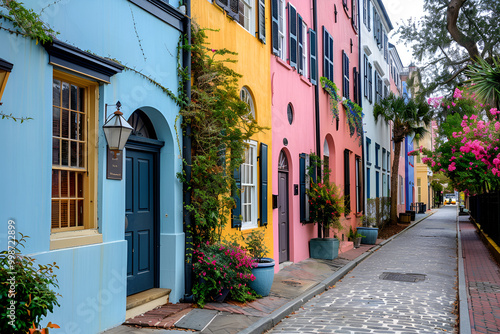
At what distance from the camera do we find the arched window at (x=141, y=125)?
6.92 meters

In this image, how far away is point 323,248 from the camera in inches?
508

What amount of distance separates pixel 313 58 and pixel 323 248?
5.34m

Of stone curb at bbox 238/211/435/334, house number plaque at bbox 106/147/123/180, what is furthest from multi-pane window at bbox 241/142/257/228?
house number plaque at bbox 106/147/123/180

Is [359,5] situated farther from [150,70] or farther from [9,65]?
[9,65]

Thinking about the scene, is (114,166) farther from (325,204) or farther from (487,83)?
(487,83)

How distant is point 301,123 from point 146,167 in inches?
258

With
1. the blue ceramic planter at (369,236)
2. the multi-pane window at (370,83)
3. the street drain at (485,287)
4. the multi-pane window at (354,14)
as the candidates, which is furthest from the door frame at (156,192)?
the multi-pane window at (370,83)

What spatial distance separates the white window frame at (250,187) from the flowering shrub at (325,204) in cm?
340

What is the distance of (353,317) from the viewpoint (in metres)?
7.02

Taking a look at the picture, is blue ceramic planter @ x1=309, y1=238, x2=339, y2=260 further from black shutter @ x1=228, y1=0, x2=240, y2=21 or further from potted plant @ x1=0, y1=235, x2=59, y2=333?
potted plant @ x1=0, y1=235, x2=59, y2=333

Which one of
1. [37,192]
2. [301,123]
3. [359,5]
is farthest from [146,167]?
[359,5]

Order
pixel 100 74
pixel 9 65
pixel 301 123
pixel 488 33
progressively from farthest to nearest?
pixel 488 33, pixel 301 123, pixel 100 74, pixel 9 65

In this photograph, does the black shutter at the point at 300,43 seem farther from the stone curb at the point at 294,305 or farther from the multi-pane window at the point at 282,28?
the stone curb at the point at 294,305

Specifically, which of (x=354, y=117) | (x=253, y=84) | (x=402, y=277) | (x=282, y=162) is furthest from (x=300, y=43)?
(x=402, y=277)
